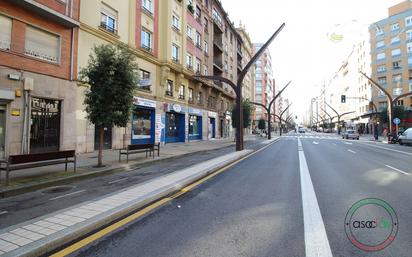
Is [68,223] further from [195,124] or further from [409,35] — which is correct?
[409,35]

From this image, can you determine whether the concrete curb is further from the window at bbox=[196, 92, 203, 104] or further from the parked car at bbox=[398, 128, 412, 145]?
the parked car at bbox=[398, 128, 412, 145]

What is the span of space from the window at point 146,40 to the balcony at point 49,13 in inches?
289

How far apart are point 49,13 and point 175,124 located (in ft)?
52.5

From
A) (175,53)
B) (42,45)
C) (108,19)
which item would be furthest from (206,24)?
(42,45)

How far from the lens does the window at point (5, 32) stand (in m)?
12.0

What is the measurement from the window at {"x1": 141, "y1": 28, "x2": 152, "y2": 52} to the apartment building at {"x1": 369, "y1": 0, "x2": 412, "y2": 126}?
54.4 m

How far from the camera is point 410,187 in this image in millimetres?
6926

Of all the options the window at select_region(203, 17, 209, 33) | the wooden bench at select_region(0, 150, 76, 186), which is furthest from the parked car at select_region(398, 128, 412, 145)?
the wooden bench at select_region(0, 150, 76, 186)

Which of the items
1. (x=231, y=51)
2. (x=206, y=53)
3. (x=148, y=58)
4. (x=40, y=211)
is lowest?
(x=40, y=211)

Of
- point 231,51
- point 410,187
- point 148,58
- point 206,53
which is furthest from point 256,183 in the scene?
point 231,51

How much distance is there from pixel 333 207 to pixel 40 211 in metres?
5.80

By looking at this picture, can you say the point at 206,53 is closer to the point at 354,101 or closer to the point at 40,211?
the point at 40,211

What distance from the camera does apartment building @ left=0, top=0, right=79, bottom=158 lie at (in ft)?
39.8

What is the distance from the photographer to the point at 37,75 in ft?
43.4
